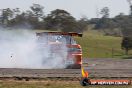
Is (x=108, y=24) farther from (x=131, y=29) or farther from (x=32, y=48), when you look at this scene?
(x=32, y=48)

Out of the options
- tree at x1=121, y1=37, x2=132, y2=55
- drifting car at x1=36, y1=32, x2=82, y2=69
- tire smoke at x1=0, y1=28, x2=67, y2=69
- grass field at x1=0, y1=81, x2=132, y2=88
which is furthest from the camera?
tree at x1=121, y1=37, x2=132, y2=55

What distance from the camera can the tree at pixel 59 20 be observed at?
3828 inches

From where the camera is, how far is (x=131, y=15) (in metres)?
126

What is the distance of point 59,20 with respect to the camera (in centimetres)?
9906

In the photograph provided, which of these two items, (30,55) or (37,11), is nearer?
(30,55)

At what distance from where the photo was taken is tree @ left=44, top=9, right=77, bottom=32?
97.2 meters

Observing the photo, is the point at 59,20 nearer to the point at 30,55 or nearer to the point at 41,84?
the point at 30,55

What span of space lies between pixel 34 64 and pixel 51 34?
1.80m

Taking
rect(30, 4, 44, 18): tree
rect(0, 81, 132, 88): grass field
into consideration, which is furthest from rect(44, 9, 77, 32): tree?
rect(0, 81, 132, 88): grass field

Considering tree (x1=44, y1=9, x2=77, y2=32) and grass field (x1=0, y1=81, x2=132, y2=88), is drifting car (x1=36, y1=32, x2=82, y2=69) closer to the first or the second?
grass field (x1=0, y1=81, x2=132, y2=88)

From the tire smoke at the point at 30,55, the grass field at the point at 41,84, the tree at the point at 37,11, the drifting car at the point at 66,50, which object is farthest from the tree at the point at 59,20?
the grass field at the point at 41,84

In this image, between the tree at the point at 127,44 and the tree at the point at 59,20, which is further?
the tree at the point at 59,20

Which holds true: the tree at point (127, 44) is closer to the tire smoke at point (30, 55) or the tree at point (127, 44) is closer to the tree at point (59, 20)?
the tree at point (59, 20)

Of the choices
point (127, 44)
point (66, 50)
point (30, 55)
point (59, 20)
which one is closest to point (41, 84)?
point (66, 50)
